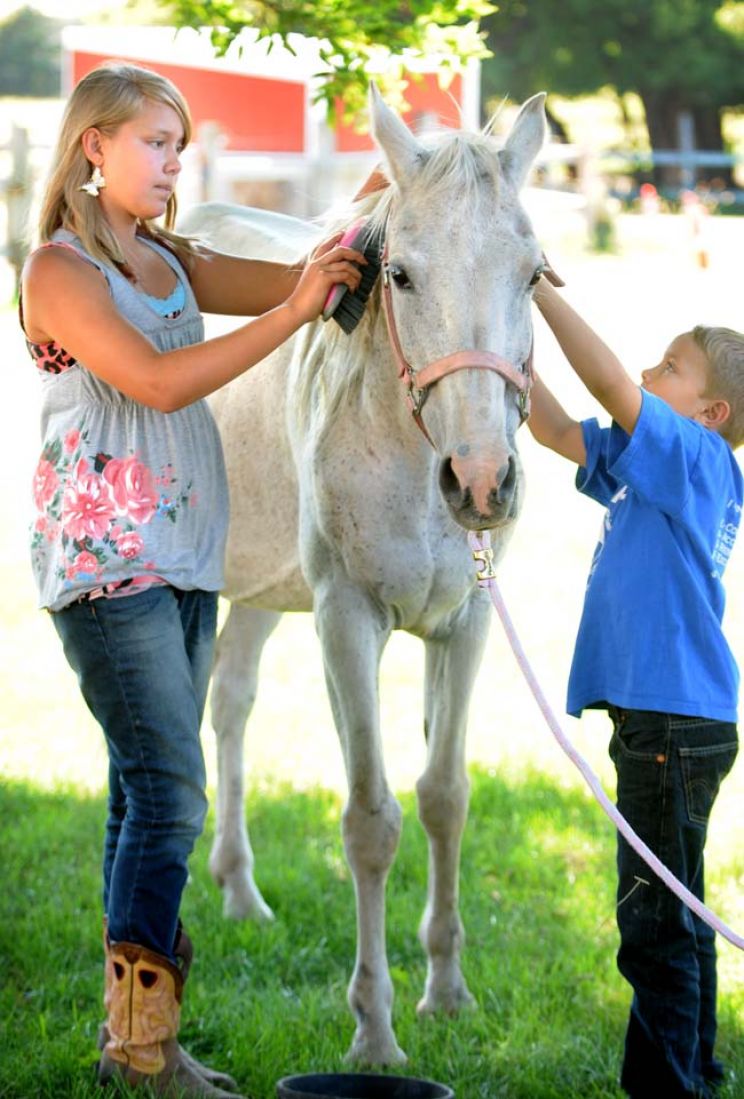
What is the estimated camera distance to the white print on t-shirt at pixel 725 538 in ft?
9.81

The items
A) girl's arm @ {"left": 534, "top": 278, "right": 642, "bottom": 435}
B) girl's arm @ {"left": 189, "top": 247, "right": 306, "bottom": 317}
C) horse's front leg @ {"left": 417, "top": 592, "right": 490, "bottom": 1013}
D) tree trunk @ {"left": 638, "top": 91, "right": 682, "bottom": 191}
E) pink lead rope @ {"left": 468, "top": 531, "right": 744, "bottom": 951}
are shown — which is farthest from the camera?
tree trunk @ {"left": 638, "top": 91, "right": 682, "bottom": 191}

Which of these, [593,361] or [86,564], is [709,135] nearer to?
[593,361]

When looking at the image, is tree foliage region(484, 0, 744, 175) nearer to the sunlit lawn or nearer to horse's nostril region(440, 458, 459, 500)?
the sunlit lawn

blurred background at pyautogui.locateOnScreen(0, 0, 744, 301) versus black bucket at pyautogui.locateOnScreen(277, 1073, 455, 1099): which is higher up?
blurred background at pyautogui.locateOnScreen(0, 0, 744, 301)

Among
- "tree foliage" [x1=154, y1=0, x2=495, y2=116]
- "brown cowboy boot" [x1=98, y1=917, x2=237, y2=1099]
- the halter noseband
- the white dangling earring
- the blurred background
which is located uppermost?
the blurred background

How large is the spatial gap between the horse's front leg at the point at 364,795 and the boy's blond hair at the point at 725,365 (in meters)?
0.97

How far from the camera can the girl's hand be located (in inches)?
114

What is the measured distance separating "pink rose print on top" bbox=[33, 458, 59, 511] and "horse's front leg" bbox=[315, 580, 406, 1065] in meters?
0.78

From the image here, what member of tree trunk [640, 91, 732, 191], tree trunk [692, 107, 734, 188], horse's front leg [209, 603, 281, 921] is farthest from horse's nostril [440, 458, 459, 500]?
tree trunk [692, 107, 734, 188]

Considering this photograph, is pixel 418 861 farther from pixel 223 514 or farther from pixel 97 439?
pixel 97 439

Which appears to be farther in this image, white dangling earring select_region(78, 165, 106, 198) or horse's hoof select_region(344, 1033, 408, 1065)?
horse's hoof select_region(344, 1033, 408, 1065)

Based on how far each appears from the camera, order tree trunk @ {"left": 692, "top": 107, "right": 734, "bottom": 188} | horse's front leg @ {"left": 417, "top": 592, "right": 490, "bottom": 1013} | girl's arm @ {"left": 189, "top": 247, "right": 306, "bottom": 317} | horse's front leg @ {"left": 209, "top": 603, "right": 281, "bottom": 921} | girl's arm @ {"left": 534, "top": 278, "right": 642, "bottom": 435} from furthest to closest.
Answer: tree trunk @ {"left": 692, "top": 107, "right": 734, "bottom": 188} → horse's front leg @ {"left": 209, "top": 603, "right": 281, "bottom": 921} → horse's front leg @ {"left": 417, "top": 592, "right": 490, "bottom": 1013} → girl's arm @ {"left": 189, "top": 247, "right": 306, "bottom": 317} → girl's arm @ {"left": 534, "top": 278, "right": 642, "bottom": 435}

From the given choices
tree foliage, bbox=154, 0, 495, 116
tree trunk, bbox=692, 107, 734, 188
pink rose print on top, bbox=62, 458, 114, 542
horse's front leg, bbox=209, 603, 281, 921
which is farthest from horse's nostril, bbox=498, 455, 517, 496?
tree trunk, bbox=692, 107, 734, 188

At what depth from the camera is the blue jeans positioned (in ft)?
9.36
